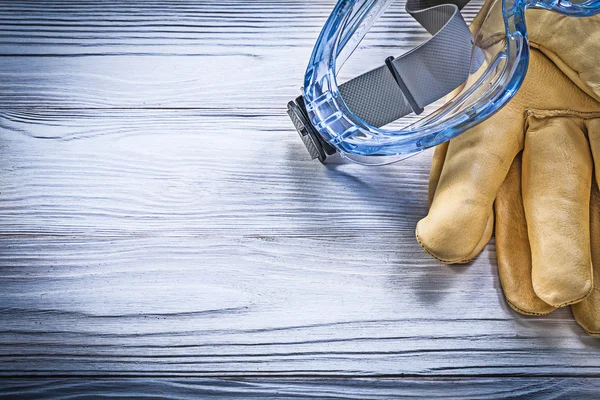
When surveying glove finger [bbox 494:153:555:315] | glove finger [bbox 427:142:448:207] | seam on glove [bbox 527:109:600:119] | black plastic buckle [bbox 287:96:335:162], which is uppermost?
black plastic buckle [bbox 287:96:335:162]

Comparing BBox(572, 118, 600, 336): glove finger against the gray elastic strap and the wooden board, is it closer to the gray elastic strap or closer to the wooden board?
the wooden board

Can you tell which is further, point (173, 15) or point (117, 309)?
point (173, 15)

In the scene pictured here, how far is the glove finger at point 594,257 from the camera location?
2.07ft

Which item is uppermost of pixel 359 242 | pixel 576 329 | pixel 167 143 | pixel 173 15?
pixel 173 15

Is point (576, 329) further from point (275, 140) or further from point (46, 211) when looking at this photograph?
point (46, 211)

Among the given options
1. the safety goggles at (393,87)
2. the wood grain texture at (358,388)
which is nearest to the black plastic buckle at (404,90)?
the safety goggles at (393,87)

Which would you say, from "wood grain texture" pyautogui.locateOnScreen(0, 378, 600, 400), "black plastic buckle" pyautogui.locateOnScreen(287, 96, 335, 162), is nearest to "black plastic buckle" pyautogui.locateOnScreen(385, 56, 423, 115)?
"black plastic buckle" pyautogui.locateOnScreen(287, 96, 335, 162)

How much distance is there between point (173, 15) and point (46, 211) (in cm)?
30

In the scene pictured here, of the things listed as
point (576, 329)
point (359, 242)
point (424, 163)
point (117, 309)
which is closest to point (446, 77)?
point (424, 163)

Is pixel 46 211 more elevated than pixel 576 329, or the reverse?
pixel 46 211

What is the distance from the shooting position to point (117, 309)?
65cm

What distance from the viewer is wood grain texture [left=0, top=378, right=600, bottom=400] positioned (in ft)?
2.09

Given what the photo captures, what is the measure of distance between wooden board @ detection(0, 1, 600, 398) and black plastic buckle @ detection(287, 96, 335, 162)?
0.12 ft

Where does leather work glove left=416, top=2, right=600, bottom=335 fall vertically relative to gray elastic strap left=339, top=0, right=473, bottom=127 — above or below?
below
